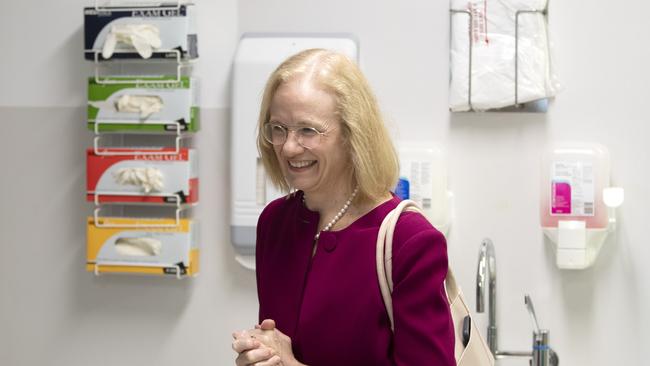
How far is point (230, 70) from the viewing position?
8.39 feet

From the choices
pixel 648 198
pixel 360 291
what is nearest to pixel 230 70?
pixel 648 198

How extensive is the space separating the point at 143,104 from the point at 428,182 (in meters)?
0.81

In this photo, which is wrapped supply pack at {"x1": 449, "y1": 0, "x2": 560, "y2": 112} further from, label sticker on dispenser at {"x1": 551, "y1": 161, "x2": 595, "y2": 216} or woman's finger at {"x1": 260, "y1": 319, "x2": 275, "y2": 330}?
woman's finger at {"x1": 260, "y1": 319, "x2": 275, "y2": 330}

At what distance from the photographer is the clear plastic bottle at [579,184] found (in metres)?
2.35

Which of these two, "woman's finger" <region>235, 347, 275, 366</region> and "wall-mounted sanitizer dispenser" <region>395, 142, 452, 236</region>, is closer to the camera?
"woman's finger" <region>235, 347, 275, 366</region>

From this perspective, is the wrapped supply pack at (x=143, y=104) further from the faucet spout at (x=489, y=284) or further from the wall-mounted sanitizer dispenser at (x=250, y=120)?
the faucet spout at (x=489, y=284)

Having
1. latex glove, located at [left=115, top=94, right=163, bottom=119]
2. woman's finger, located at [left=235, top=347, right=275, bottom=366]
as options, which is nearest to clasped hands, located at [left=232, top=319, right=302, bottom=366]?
woman's finger, located at [left=235, top=347, right=275, bottom=366]

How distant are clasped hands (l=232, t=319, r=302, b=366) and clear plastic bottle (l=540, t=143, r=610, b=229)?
4.13 feet

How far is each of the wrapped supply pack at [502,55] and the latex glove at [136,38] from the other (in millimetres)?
828

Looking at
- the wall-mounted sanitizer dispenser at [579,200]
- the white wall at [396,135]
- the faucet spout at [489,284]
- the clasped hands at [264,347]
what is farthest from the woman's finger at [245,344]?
the wall-mounted sanitizer dispenser at [579,200]

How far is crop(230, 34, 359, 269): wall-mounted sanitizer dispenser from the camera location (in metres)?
2.46

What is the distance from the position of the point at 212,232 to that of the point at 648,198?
1.20 meters

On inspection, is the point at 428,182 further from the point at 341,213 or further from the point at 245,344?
the point at 245,344

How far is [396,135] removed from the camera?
2.19 m
